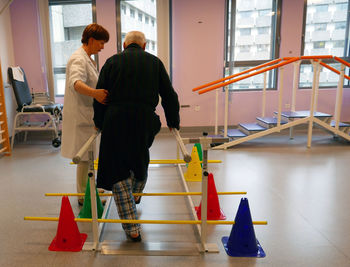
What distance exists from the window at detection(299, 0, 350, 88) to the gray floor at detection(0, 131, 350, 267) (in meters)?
1.99

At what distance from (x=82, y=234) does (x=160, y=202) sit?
27.5 inches

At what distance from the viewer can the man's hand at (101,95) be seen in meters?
1.62

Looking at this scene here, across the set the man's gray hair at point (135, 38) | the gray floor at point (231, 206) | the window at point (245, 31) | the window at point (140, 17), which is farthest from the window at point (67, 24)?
the man's gray hair at point (135, 38)

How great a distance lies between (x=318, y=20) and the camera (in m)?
4.89

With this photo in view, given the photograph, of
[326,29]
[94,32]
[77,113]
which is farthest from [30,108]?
[326,29]

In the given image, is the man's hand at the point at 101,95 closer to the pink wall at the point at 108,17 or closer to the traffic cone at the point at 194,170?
the traffic cone at the point at 194,170

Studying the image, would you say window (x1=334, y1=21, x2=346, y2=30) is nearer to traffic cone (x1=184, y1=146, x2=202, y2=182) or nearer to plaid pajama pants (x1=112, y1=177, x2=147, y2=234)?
traffic cone (x1=184, y1=146, x2=202, y2=182)

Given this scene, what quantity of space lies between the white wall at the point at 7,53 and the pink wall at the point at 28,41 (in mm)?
101

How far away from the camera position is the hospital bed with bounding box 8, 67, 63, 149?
13.6 feet

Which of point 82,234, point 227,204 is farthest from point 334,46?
point 82,234

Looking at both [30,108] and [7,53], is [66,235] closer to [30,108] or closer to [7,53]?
[30,108]

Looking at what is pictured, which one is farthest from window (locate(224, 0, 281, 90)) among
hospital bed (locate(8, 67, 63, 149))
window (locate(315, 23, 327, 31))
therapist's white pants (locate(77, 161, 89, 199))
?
therapist's white pants (locate(77, 161, 89, 199))

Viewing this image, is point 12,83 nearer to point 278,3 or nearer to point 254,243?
point 254,243

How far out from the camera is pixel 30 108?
415 cm
